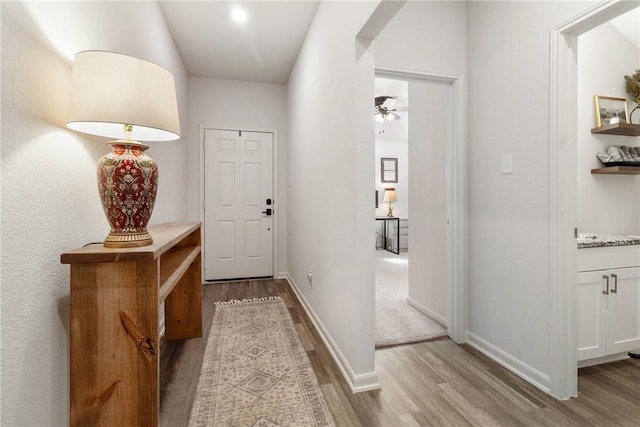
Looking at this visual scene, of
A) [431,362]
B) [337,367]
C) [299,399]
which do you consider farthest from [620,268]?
[299,399]

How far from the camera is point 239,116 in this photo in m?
3.96

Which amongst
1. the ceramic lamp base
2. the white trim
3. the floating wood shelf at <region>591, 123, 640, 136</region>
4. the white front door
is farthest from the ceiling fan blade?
the ceramic lamp base

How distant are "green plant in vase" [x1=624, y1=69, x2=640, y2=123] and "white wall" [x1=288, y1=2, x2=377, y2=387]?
2.11m

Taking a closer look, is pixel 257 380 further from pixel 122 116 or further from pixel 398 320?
pixel 122 116

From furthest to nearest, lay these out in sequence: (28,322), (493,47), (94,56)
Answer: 1. (493,47)
2. (94,56)
3. (28,322)

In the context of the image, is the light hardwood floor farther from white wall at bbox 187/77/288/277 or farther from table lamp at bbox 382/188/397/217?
table lamp at bbox 382/188/397/217

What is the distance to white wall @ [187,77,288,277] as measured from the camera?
3.82 m

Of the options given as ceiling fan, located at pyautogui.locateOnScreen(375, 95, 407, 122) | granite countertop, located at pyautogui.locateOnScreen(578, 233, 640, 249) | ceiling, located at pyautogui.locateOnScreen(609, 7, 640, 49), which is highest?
ceiling fan, located at pyautogui.locateOnScreen(375, 95, 407, 122)

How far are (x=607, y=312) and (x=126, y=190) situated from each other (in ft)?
8.88

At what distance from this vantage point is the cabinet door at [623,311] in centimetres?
188

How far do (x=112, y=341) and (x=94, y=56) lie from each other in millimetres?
993

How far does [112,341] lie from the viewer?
3.44 ft

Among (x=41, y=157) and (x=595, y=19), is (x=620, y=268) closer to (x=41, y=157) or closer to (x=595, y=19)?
(x=595, y=19)

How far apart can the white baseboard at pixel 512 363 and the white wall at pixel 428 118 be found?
14.7 inches
